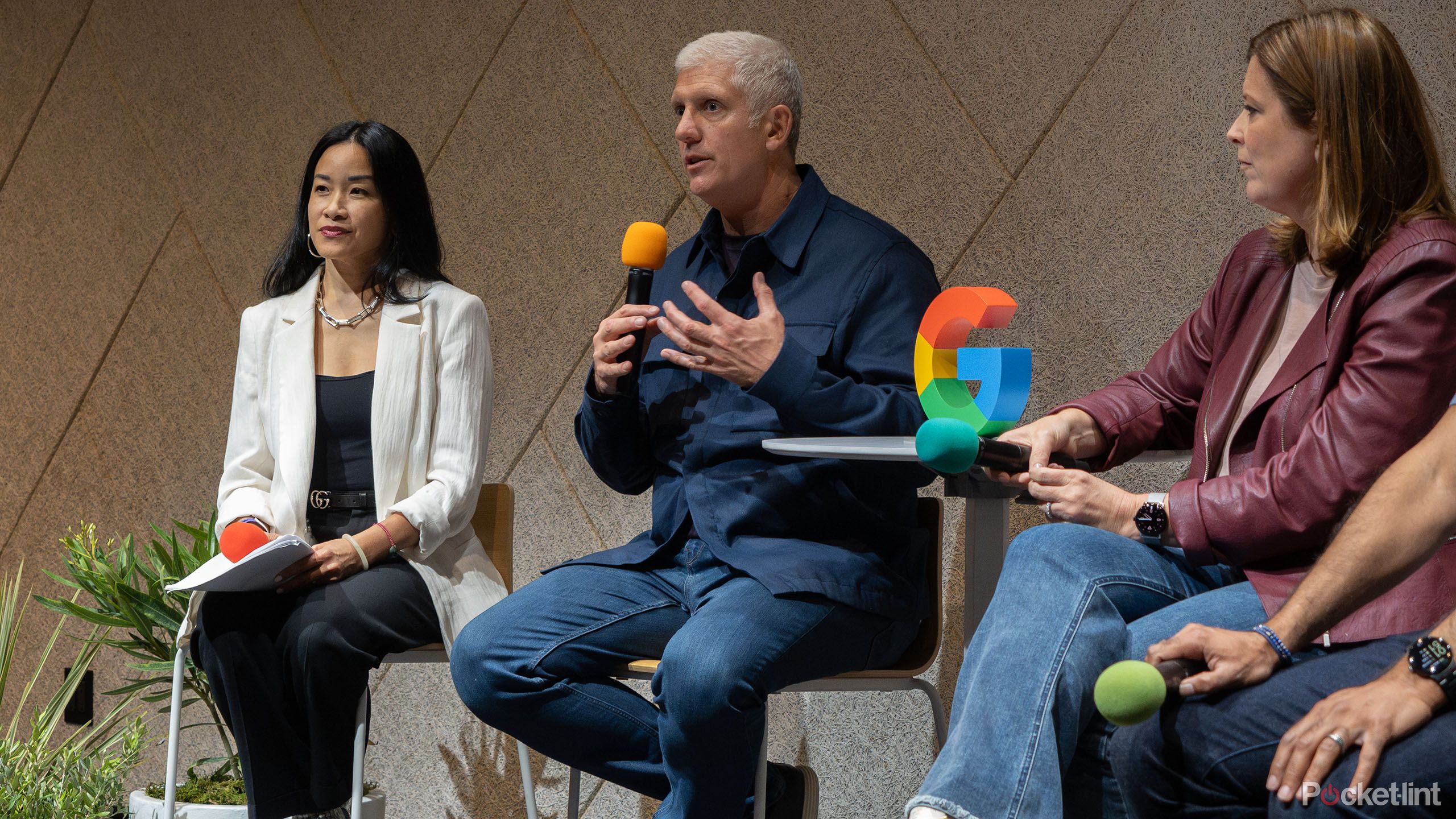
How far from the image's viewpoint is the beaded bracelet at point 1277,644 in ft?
4.22

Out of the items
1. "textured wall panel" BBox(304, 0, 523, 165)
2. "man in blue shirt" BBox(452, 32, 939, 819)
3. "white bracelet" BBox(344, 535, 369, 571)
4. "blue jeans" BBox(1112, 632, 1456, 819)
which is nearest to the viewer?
"blue jeans" BBox(1112, 632, 1456, 819)

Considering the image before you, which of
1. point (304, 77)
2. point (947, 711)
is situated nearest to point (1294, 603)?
point (947, 711)

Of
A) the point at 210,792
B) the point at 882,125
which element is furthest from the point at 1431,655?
the point at 210,792

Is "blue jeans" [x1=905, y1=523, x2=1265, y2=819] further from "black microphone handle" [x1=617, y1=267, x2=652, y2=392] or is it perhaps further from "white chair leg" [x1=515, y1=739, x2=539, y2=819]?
"white chair leg" [x1=515, y1=739, x2=539, y2=819]

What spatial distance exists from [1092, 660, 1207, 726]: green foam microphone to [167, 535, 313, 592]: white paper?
1378 millimetres

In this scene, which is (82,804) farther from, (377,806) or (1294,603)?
(1294,603)

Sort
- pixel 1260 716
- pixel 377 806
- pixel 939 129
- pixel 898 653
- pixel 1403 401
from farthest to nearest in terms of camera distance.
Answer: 1. pixel 939 129
2. pixel 377 806
3. pixel 898 653
4. pixel 1403 401
5. pixel 1260 716

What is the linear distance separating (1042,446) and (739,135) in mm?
757

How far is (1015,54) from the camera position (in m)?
2.65

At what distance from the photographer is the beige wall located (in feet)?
8.36

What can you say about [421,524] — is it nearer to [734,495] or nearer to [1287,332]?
[734,495]

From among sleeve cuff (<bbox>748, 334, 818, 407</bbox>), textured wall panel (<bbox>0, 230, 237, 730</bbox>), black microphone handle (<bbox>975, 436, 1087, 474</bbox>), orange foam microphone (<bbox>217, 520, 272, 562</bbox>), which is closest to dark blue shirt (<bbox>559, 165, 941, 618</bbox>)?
sleeve cuff (<bbox>748, 334, 818, 407</bbox>)

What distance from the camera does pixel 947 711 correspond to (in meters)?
2.80

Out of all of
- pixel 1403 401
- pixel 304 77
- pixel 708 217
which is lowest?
pixel 1403 401
